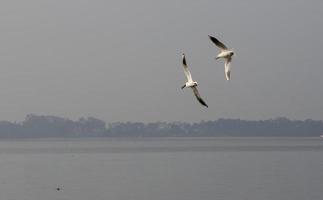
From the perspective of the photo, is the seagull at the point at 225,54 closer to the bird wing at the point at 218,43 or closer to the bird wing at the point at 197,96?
the bird wing at the point at 218,43

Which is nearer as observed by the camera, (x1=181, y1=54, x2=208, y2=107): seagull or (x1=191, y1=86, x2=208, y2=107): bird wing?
(x1=191, y1=86, x2=208, y2=107): bird wing

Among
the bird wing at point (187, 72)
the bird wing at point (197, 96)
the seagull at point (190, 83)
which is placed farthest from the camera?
the bird wing at point (187, 72)

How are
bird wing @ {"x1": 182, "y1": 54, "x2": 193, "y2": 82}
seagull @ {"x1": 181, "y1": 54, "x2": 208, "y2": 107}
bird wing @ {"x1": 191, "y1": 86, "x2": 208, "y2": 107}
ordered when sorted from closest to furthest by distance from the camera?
bird wing @ {"x1": 191, "y1": 86, "x2": 208, "y2": 107} < seagull @ {"x1": 181, "y1": 54, "x2": 208, "y2": 107} < bird wing @ {"x1": 182, "y1": 54, "x2": 193, "y2": 82}

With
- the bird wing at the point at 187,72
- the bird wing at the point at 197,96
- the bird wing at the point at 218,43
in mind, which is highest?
the bird wing at the point at 218,43

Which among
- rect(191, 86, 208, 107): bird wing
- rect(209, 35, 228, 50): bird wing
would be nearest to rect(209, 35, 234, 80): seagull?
rect(209, 35, 228, 50): bird wing

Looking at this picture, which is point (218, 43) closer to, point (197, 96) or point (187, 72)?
point (187, 72)

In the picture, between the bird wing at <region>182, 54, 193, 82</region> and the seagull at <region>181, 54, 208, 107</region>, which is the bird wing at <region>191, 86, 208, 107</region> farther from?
the bird wing at <region>182, 54, 193, 82</region>

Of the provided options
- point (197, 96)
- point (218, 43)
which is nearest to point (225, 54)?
point (218, 43)

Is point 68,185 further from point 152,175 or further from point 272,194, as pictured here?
point 272,194

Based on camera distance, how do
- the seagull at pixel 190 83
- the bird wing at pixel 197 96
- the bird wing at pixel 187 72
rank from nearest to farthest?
the bird wing at pixel 197 96
the seagull at pixel 190 83
the bird wing at pixel 187 72

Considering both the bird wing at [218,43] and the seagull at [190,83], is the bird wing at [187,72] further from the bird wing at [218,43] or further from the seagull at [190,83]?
the bird wing at [218,43]

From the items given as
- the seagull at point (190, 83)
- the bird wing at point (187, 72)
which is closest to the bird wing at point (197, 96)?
the seagull at point (190, 83)

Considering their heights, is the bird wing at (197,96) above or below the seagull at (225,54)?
below

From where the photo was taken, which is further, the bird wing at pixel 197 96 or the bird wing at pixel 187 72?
the bird wing at pixel 187 72
